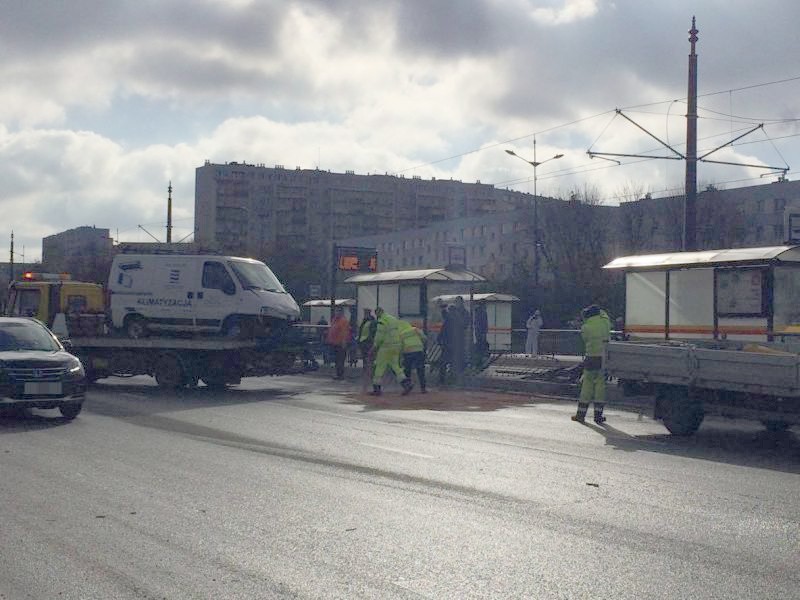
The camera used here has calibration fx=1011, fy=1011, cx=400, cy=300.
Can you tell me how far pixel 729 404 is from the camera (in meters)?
12.8

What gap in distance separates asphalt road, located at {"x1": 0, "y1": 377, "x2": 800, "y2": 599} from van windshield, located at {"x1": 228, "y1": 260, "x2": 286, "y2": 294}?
771cm

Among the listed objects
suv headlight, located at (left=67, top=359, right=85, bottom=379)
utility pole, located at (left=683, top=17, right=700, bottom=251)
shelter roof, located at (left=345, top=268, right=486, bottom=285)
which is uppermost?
utility pole, located at (left=683, top=17, right=700, bottom=251)

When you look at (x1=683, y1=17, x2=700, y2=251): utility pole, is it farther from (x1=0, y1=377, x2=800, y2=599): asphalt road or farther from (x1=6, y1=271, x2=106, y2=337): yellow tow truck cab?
(x1=6, y1=271, x2=106, y2=337): yellow tow truck cab

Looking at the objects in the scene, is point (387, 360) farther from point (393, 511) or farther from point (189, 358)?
point (393, 511)

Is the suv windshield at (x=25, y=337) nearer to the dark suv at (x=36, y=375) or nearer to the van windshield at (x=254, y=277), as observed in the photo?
the dark suv at (x=36, y=375)

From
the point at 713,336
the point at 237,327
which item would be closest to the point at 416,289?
the point at 237,327

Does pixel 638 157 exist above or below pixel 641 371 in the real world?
above

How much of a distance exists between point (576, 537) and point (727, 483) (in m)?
3.01

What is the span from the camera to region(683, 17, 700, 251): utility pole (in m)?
23.0

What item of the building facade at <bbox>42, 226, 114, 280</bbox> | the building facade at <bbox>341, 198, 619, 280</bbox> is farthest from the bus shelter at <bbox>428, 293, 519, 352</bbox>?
the building facade at <bbox>42, 226, 114, 280</bbox>

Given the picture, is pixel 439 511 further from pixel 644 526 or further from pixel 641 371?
pixel 641 371

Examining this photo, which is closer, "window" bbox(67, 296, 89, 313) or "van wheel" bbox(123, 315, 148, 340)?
"van wheel" bbox(123, 315, 148, 340)

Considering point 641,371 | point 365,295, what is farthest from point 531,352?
point 641,371

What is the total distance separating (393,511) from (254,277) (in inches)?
590
